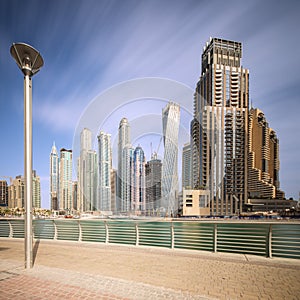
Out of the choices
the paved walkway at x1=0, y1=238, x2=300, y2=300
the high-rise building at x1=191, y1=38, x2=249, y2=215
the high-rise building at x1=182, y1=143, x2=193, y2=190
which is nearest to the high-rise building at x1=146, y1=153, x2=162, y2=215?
the high-rise building at x1=182, y1=143, x2=193, y2=190

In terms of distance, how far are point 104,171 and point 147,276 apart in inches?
4790

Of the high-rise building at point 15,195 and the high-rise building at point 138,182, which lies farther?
the high-rise building at point 15,195

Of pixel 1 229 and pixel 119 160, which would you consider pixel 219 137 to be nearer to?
pixel 119 160

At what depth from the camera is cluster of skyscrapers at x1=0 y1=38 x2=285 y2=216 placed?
10956 cm

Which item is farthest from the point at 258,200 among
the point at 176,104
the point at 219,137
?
the point at 176,104

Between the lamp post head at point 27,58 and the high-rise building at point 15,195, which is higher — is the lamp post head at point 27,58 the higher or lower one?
the higher one

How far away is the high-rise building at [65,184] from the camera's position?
176m

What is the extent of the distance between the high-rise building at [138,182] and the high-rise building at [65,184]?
215ft

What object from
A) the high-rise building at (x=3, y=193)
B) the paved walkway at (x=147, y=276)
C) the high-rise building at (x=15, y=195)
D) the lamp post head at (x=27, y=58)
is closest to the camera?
the paved walkway at (x=147, y=276)

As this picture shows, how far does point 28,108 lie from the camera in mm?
6961

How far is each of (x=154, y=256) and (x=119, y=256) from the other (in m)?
1.27

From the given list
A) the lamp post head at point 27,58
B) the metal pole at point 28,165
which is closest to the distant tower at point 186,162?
the metal pole at point 28,165

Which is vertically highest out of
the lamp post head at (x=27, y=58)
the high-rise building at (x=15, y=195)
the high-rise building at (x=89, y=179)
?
the lamp post head at (x=27, y=58)

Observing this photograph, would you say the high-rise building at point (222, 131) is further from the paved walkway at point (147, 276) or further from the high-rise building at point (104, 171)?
the paved walkway at point (147, 276)
